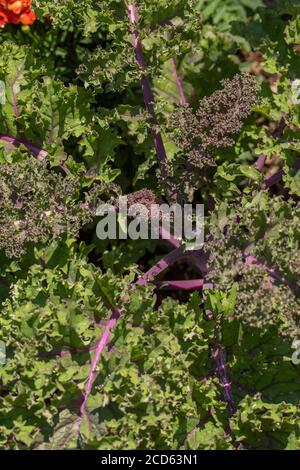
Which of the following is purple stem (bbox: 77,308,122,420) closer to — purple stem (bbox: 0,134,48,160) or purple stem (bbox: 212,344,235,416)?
purple stem (bbox: 212,344,235,416)

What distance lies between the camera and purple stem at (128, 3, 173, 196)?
3.59 m

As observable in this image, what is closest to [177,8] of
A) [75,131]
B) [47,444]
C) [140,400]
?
[75,131]

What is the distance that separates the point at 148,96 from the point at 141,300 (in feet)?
3.60

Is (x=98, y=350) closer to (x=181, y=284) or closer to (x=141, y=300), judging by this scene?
(x=141, y=300)

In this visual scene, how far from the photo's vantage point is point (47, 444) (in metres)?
3.19

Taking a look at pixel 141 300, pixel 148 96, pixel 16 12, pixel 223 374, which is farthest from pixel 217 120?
pixel 16 12

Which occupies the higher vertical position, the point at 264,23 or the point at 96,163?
the point at 264,23

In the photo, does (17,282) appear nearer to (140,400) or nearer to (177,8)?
(140,400)

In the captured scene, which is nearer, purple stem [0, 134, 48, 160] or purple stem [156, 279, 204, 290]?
purple stem [0, 134, 48, 160]

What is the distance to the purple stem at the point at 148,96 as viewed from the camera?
3.59m

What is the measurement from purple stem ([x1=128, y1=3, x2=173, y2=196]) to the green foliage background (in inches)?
1.4

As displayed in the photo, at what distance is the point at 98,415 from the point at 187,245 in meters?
0.92

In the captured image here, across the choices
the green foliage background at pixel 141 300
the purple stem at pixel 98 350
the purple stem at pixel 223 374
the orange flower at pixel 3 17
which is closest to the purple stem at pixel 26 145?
the green foliage background at pixel 141 300

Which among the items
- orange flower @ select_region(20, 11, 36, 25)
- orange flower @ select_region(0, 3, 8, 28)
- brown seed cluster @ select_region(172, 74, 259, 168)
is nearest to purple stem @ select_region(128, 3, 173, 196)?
brown seed cluster @ select_region(172, 74, 259, 168)
